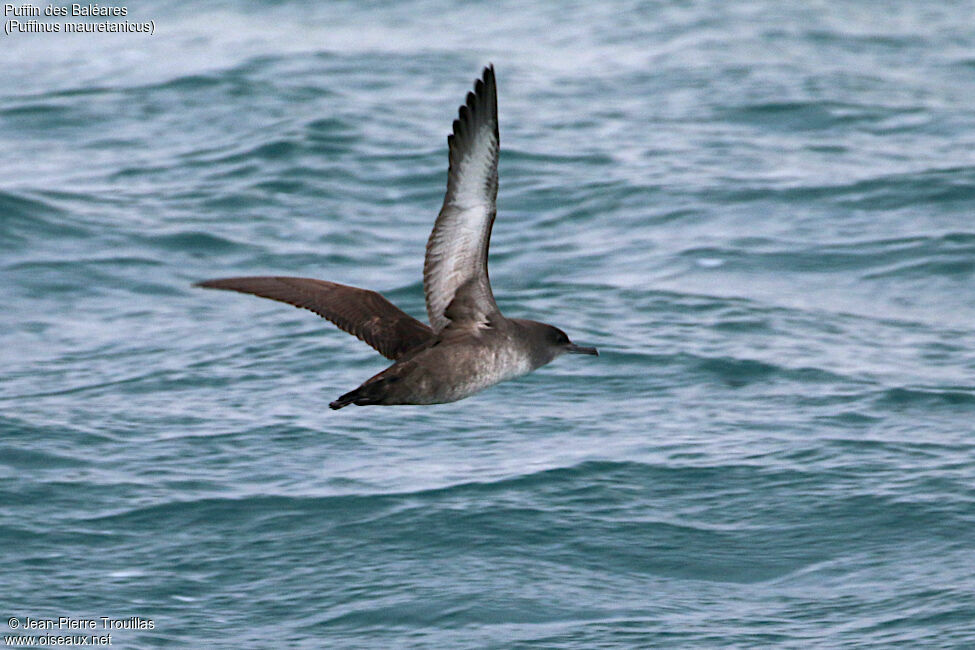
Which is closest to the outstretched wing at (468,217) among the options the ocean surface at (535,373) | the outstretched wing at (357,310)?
the outstretched wing at (357,310)

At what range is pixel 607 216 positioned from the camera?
14656 mm

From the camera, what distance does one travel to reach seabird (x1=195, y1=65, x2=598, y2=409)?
7141 millimetres

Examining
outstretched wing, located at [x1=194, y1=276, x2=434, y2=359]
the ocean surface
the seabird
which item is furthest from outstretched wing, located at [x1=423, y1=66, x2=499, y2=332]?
the ocean surface

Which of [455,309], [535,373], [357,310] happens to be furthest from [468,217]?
[535,373]

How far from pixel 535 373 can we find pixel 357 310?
12.2 feet

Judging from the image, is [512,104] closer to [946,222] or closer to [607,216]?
[607,216]

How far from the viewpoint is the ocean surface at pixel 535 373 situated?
884cm

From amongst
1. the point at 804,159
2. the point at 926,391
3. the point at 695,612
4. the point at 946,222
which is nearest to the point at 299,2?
the point at 804,159

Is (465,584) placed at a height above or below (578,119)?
below

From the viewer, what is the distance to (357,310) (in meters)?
7.79

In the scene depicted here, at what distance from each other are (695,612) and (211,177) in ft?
28.0

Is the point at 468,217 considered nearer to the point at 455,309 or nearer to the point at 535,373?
the point at 455,309

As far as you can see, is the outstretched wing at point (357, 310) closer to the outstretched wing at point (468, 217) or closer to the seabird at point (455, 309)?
the seabird at point (455, 309)

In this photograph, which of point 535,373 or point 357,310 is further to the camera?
point 535,373
